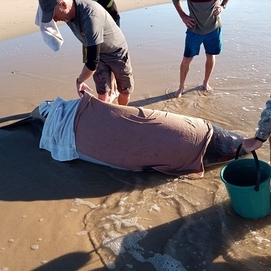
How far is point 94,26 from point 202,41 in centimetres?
194

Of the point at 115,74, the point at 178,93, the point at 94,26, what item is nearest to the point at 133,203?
the point at 94,26

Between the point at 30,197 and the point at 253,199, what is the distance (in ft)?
6.28

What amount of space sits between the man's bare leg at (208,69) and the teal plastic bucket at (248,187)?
2.60m

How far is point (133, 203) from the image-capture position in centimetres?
340

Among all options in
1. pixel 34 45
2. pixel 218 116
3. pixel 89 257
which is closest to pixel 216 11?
pixel 218 116

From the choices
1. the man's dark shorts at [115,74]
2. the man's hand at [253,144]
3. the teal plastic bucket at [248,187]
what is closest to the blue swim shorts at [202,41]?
the man's dark shorts at [115,74]

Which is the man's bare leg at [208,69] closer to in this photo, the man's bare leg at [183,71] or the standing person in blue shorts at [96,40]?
the man's bare leg at [183,71]

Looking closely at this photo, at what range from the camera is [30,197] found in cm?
358

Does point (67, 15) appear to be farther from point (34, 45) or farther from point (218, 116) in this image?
point (34, 45)

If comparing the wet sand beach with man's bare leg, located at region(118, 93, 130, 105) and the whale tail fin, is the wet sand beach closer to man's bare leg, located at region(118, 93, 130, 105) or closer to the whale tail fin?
the whale tail fin

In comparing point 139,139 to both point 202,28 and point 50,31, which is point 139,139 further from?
point 202,28

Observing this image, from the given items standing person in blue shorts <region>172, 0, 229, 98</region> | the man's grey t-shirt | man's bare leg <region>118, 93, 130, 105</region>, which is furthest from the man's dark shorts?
standing person in blue shorts <region>172, 0, 229, 98</region>

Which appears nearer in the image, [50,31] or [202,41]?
[50,31]

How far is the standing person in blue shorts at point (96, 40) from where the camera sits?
381 cm
